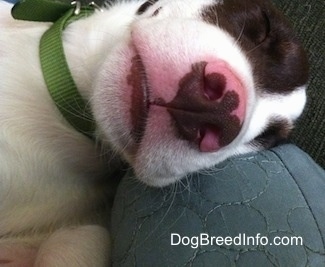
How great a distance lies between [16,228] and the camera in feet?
3.96

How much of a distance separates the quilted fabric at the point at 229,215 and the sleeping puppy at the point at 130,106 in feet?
0.16

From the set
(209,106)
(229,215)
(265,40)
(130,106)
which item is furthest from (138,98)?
(265,40)

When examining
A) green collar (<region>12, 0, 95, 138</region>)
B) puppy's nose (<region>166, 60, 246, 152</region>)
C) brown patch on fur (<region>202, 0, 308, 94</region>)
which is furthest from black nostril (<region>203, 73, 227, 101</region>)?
green collar (<region>12, 0, 95, 138</region>)

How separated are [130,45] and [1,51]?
0.36 metres

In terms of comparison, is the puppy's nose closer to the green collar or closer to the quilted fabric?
the quilted fabric

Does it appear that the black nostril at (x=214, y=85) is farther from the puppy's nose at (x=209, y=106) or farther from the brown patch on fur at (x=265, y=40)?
the brown patch on fur at (x=265, y=40)

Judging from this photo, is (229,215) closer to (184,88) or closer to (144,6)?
(184,88)

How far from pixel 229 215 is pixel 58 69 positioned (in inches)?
19.3

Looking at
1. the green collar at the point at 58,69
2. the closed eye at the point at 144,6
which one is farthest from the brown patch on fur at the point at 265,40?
the green collar at the point at 58,69

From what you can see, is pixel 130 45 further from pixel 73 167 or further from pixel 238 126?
pixel 73 167

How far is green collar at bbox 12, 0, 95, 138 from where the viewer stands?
1181 mm

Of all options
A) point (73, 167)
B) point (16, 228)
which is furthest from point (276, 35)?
point (16, 228)

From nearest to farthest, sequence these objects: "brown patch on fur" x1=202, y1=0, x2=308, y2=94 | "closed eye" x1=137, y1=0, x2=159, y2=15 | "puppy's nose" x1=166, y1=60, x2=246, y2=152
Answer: "puppy's nose" x1=166, y1=60, x2=246, y2=152 < "brown patch on fur" x1=202, y1=0, x2=308, y2=94 < "closed eye" x1=137, y1=0, x2=159, y2=15

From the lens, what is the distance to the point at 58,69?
1.21 metres
